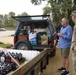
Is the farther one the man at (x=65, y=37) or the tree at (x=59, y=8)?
the tree at (x=59, y=8)

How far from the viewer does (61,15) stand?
2209 centimetres

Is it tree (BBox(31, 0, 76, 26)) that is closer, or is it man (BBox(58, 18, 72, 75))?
man (BBox(58, 18, 72, 75))

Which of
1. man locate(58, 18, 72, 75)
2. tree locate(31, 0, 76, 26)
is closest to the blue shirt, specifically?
man locate(58, 18, 72, 75)

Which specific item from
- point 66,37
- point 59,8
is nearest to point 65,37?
point 66,37

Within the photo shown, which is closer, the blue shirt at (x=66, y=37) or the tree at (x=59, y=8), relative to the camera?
the blue shirt at (x=66, y=37)

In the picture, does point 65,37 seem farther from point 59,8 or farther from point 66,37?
point 59,8

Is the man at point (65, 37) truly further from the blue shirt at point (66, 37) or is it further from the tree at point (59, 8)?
the tree at point (59, 8)

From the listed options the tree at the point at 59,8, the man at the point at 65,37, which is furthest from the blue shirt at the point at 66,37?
the tree at the point at 59,8

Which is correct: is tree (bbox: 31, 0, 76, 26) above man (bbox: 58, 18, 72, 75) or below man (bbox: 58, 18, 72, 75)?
above

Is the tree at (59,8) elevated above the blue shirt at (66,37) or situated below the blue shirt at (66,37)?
above

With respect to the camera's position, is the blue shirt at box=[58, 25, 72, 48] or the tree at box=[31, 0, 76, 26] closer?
the blue shirt at box=[58, 25, 72, 48]

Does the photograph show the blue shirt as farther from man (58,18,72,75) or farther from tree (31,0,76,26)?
tree (31,0,76,26)

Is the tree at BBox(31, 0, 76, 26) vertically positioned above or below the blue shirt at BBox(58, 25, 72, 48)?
above

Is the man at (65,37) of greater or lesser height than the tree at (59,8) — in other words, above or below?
below
